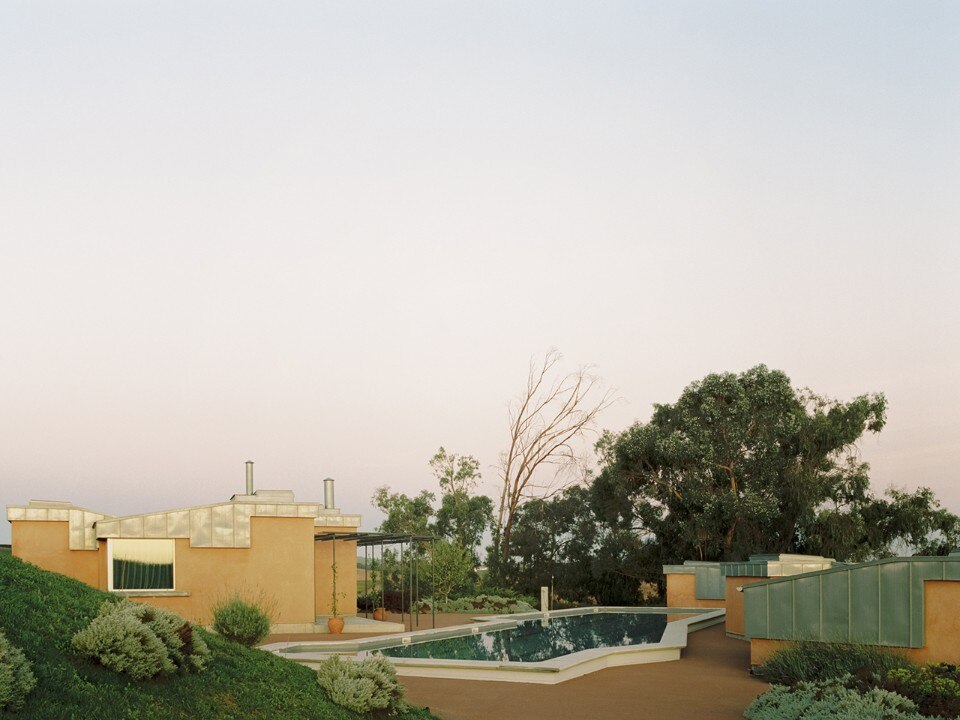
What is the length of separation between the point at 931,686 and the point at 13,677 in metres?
9.09

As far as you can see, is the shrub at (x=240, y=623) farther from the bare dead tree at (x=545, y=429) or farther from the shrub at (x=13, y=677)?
the bare dead tree at (x=545, y=429)

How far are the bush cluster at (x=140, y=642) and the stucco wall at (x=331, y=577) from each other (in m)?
16.2

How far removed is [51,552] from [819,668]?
Answer: 17.1 metres

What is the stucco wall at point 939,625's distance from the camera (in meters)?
12.1

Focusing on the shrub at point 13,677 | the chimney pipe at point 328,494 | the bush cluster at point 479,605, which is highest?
the shrub at point 13,677

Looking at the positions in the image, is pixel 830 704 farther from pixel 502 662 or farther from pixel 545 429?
pixel 545 429

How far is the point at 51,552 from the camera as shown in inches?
858

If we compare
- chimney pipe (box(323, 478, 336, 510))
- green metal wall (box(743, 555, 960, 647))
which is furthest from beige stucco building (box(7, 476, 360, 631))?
green metal wall (box(743, 555, 960, 647))

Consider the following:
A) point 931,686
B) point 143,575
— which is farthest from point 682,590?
point 931,686

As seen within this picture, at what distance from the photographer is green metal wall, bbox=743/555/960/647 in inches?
489

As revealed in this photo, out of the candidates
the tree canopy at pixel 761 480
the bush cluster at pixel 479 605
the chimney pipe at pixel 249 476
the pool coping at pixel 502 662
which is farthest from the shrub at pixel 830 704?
the tree canopy at pixel 761 480

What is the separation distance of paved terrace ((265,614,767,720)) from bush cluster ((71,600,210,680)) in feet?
10.9

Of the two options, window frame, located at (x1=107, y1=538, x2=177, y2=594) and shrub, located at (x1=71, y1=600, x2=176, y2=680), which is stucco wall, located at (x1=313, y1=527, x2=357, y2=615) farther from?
shrub, located at (x1=71, y1=600, x2=176, y2=680)

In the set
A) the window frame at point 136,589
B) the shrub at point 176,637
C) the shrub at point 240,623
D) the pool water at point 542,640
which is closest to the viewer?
the shrub at point 176,637
